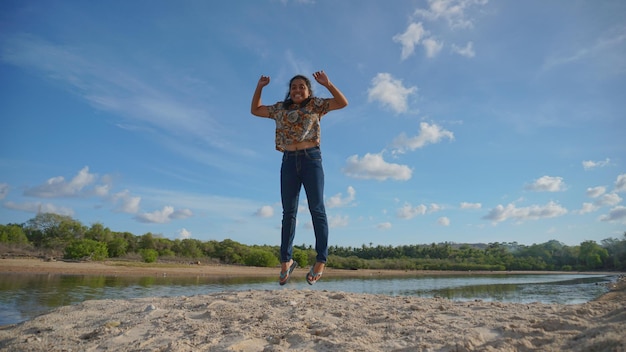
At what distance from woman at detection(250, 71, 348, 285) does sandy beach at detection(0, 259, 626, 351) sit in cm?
90

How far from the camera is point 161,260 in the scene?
67.6 metres

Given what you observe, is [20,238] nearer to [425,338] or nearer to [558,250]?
[425,338]

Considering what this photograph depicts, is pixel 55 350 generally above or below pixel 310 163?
below

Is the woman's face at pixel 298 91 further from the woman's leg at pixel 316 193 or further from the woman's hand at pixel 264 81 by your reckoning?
the woman's leg at pixel 316 193

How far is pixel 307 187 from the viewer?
15.7 ft

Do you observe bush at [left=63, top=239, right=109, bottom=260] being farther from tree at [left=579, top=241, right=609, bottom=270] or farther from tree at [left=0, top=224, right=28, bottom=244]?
tree at [left=579, top=241, right=609, bottom=270]

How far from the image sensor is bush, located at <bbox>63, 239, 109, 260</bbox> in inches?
2082

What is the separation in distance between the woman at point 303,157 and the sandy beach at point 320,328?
897mm

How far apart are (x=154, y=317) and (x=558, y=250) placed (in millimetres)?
155655

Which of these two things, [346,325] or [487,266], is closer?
[346,325]

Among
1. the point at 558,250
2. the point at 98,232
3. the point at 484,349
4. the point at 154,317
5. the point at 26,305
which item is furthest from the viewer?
the point at 558,250

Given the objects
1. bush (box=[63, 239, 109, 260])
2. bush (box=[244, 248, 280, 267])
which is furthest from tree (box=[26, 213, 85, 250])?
bush (box=[244, 248, 280, 267])

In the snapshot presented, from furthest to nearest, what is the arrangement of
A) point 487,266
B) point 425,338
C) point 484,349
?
point 487,266 < point 425,338 < point 484,349

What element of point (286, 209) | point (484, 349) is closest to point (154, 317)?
point (286, 209)
